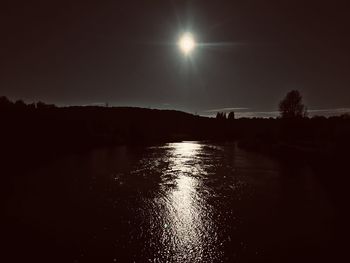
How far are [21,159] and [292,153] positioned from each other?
208 feet

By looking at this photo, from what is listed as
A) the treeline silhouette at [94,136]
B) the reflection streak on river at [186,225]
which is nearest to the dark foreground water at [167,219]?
the reflection streak on river at [186,225]

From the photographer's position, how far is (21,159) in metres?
56.8

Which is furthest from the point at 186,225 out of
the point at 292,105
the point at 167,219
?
the point at 292,105

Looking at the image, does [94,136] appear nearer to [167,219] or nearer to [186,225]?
[167,219]

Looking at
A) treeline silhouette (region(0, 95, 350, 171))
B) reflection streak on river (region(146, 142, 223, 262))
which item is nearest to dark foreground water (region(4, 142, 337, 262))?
reflection streak on river (region(146, 142, 223, 262))

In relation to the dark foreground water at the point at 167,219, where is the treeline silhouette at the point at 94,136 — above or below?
above

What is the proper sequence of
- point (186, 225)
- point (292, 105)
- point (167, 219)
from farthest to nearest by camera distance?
point (292, 105) → point (167, 219) → point (186, 225)

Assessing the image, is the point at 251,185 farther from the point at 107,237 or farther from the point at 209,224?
the point at 107,237

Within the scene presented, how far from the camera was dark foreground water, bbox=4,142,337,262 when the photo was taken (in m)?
16.8

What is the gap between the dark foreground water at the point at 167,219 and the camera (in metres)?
16.8

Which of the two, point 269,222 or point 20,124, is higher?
point 20,124

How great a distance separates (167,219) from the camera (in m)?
23.0

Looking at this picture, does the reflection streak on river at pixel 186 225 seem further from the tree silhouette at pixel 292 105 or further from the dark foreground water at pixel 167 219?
the tree silhouette at pixel 292 105

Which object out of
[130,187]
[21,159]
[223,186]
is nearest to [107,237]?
[130,187]
